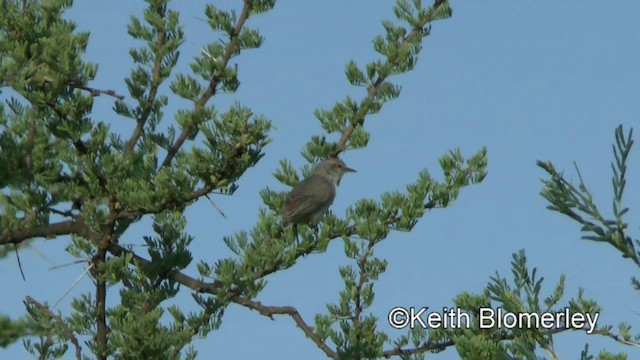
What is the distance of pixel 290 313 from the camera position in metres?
6.74

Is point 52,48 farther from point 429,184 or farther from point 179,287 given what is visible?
point 429,184

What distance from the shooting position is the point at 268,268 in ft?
22.6

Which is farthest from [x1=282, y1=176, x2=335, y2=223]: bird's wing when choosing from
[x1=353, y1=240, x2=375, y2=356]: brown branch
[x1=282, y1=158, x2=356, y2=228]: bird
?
[x1=353, y1=240, x2=375, y2=356]: brown branch

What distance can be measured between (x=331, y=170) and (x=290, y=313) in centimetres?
318

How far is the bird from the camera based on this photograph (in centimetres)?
873

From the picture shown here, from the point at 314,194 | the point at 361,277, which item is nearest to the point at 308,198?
the point at 314,194

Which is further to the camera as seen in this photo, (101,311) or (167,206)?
(101,311)

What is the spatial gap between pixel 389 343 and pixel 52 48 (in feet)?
9.28

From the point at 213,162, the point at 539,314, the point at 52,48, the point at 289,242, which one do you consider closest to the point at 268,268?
the point at 289,242

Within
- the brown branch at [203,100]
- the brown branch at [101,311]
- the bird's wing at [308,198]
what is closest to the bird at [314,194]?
the bird's wing at [308,198]

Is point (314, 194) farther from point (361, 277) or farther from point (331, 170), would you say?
point (361, 277)

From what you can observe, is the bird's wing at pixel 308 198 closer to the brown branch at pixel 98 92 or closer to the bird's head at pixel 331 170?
the bird's head at pixel 331 170

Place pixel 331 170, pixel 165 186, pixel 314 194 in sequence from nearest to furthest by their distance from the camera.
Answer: pixel 165 186 → pixel 331 170 → pixel 314 194

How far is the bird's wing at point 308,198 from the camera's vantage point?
28.8 feet
